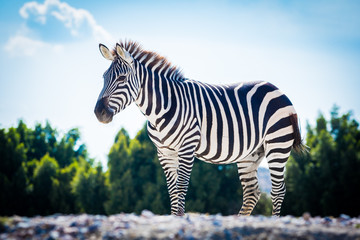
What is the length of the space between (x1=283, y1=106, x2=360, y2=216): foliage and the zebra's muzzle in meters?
21.0

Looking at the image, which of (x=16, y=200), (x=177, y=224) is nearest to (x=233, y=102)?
(x=177, y=224)

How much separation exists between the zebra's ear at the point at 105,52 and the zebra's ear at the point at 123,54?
241mm

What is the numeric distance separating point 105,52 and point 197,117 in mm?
2376

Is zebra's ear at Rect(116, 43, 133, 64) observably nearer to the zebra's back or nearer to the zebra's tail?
the zebra's back

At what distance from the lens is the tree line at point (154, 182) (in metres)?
27.5

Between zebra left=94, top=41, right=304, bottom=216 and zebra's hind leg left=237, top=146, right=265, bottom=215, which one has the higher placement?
zebra left=94, top=41, right=304, bottom=216

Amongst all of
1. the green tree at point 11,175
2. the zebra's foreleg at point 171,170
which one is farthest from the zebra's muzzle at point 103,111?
the green tree at point 11,175

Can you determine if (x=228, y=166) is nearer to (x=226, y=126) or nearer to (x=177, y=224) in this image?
(x=226, y=126)

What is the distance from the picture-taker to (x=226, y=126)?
787cm

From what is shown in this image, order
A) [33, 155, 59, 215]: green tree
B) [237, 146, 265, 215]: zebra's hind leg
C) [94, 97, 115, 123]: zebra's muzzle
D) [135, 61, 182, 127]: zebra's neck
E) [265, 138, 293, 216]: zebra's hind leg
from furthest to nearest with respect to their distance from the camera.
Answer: [33, 155, 59, 215]: green tree
[237, 146, 265, 215]: zebra's hind leg
[265, 138, 293, 216]: zebra's hind leg
[135, 61, 182, 127]: zebra's neck
[94, 97, 115, 123]: zebra's muzzle

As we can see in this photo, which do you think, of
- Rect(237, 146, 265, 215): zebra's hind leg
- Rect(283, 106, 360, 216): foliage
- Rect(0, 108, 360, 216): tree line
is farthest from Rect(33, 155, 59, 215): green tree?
Rect(237, 146, 265, 215): zebra's hind leg

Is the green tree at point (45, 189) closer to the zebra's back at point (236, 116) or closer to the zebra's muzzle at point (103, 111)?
the zebra's back at point (236, 116)

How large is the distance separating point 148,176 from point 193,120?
26.5 m

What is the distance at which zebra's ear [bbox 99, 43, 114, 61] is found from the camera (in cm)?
738
